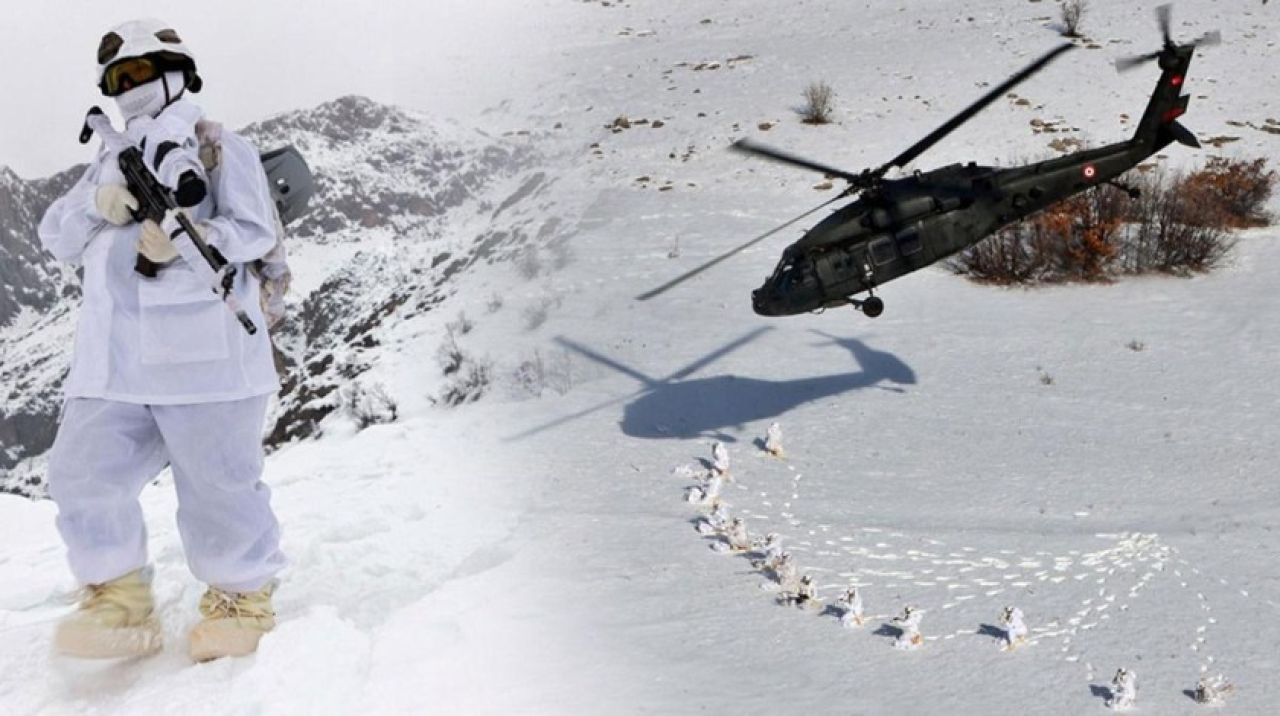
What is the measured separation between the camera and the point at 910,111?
71.9ft

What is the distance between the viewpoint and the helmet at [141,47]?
137 inches

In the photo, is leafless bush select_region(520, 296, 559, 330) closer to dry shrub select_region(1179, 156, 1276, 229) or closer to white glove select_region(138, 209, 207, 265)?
white glove select_region(138, 209, 207, 265)

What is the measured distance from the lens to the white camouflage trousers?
352 centimetres

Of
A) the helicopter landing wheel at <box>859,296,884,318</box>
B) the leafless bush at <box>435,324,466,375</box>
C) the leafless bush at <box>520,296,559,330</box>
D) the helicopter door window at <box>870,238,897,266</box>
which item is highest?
the helicopter door window at <box>870,238,897,266</box>

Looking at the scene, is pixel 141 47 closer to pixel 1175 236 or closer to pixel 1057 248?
pixel 1057 248

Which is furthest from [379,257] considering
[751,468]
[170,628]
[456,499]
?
[170,628]

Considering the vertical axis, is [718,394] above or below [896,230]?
below

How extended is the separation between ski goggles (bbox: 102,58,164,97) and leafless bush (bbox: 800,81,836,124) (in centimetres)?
1941

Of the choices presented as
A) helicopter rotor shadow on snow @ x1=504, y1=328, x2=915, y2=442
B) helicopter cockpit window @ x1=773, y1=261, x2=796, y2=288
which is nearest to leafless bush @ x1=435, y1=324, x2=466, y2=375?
helicopter rotor shadow on snow @ x1=504, y1=328, x2=915, y2=442

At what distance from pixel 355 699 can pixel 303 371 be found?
36.4 ft

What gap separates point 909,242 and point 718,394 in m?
2.83

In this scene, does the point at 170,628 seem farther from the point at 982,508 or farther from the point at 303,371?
the point at 303,371

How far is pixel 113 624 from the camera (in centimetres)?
365

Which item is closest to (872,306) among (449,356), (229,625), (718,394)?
(718,394)
